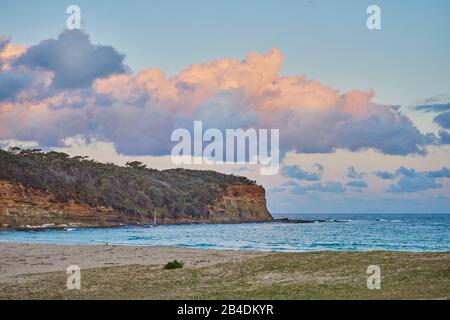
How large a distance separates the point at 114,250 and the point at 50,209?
93.3m

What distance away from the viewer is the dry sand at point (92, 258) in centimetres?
3419

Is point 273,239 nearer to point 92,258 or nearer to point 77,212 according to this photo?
point 92,258

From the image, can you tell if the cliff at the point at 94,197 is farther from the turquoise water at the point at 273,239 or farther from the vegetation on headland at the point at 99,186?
the turquoise water at the point at 273,239

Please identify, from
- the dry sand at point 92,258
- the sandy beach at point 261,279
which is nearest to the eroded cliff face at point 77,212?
the dry sand at point 92,258

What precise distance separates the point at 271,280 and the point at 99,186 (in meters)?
150

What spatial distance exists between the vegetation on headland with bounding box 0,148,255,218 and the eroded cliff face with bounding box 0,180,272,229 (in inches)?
66.0

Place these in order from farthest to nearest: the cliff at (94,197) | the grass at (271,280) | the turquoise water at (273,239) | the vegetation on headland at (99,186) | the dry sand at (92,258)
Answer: the vegetation on headland at (99,186)
the cliff at (94,197)
the turquoise water at (273,239)
the dry sand at (92,258)
the grass at (271,280)

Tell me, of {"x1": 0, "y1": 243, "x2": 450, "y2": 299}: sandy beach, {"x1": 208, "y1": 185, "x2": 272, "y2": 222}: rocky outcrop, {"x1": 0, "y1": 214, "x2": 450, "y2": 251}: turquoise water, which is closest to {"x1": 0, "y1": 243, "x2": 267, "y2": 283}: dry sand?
{"x1": 0, "y1": 243, "x2": 450, "y2": 299}: sandy beach

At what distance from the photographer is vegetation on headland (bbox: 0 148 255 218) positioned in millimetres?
141625

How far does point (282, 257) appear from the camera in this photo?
3133cm
